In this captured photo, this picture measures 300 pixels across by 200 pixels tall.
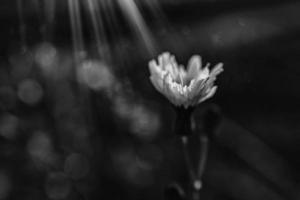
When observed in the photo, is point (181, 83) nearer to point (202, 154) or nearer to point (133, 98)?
point (202, 154)

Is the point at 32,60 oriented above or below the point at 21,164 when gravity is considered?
above

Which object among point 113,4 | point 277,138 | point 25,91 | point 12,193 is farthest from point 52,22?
point 277,138

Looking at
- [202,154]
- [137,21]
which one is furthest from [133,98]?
[202,154]

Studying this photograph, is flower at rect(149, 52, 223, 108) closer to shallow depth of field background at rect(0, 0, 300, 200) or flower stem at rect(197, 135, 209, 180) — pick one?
flower stem at rect(197, 135, 209, 180)

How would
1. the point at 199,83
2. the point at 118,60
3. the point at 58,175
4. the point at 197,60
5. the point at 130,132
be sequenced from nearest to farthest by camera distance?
1. the point at 199,83
2. the point at 197,60
3. the point at 58,175
4. the point at 130,132
5. the point at 118,60

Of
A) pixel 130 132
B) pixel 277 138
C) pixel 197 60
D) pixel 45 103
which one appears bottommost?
pixel 277 138

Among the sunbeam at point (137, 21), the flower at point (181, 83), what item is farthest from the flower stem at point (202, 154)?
the sunbeam at point (137, 21)

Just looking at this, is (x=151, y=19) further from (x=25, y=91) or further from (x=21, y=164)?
(x=21, y=164)

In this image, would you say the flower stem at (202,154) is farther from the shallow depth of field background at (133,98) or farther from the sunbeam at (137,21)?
the sunbeam at (137,21)
